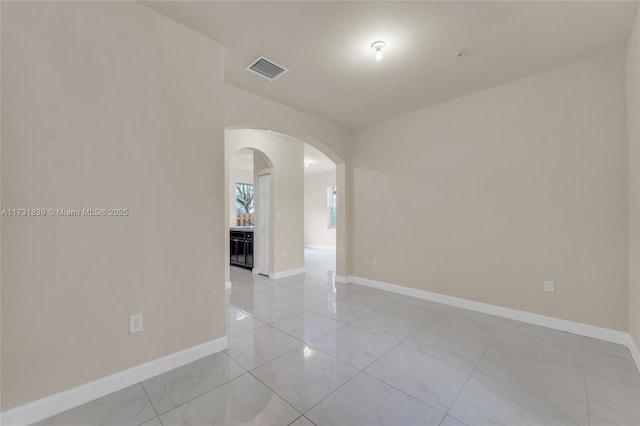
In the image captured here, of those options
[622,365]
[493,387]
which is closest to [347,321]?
[493,387]

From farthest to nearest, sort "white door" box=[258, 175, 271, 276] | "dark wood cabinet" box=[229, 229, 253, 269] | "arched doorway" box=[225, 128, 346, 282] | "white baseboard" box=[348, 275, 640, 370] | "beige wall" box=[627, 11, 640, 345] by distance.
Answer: "dark wood cabinet" box=[229, 229, 253, 269] < "white door" box=[258, 175, 271, 276] < "arched doorway" box=[225, 128, 346, 282] < "white baseboard" box=[348, 275, 640, 370] < "beige wall" box=[627, 11, 640, 345]

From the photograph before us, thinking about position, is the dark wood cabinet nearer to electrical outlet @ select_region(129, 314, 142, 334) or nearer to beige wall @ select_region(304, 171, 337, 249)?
electrical outlet @ select_region(129, 314, 142, 334)

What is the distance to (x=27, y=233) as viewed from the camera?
4.91 feet

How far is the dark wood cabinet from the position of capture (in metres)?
5.75

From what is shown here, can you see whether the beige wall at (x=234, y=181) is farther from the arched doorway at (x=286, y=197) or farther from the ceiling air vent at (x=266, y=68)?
the ceiling air vent at (x=266, y=68)

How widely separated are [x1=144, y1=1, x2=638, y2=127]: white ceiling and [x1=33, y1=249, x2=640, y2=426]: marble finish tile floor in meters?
2.72

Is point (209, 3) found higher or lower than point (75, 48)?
higher

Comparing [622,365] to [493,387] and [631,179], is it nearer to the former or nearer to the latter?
[493,387]

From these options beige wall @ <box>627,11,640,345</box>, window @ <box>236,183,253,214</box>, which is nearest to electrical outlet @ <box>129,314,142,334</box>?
beige wall @ <box>627,11,640,345</box>

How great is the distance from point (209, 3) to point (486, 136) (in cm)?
318

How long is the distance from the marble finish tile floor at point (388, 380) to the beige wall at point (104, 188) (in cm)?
37

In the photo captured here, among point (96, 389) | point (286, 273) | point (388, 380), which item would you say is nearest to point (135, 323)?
point (96, 389)

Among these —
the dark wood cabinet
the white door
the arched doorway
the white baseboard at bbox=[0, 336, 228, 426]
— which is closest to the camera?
the white baseboard at bbox=[0, 336, 228, 426]

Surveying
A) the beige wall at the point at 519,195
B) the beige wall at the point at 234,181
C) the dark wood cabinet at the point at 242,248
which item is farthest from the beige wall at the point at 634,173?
the beige wall at the point at 234,181
